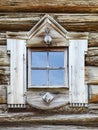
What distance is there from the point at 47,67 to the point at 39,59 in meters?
0.11

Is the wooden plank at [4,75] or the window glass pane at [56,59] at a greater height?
the window glass pane at [56,59]

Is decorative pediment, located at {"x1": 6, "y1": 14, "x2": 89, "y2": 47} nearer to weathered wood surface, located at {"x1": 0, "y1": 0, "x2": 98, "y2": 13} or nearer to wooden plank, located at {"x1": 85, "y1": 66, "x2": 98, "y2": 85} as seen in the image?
weathered wood surface, located at {"x1": 0, "y1": 0, "x2": 98, "y2": 13}

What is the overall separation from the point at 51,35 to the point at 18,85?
1.89 feet

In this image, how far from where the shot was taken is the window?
20.0 feet

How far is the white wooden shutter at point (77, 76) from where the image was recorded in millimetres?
6043

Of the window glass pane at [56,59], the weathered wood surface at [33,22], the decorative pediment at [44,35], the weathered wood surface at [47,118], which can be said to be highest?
the weathered wood surface at [33,22]

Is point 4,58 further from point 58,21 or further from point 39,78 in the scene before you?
point 58,21

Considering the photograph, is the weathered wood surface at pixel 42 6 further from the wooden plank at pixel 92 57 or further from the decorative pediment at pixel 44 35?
the wooden plank at pixel 92 57

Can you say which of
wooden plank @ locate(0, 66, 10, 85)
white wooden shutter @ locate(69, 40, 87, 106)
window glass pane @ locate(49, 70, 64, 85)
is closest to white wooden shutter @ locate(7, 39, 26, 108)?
wooden plank @ locate(0, 66, 10, 85)

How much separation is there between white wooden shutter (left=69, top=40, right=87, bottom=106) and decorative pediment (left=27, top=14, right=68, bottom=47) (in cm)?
14

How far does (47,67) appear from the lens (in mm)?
6090

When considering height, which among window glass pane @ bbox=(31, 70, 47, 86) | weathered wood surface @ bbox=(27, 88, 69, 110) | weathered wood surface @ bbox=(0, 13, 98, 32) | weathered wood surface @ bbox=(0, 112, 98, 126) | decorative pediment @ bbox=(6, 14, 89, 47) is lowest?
weathered wood surface @ bbox=(0, 112, 98, 126)

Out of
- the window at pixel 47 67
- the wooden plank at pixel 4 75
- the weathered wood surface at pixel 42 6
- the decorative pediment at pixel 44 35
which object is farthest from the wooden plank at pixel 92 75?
the wooden plank at pixel 4 75

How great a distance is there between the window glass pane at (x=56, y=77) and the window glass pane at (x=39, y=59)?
0.11m
